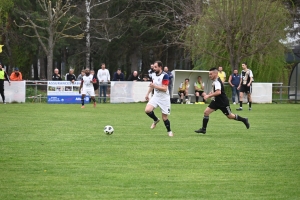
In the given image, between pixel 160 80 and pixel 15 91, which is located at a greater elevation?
pixel 160 80

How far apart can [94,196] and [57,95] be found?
85.5 feet

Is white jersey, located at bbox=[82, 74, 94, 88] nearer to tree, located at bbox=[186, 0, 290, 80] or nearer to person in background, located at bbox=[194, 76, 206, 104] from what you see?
person in background, located at bbox=[194, 76, 206, 104]

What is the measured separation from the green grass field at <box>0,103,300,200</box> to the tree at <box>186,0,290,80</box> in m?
Result: 21.0

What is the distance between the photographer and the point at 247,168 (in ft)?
34.6

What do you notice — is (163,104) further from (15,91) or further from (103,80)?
(103,80)

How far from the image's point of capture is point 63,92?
111 ft

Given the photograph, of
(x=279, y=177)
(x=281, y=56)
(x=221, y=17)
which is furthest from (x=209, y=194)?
(x=281, y=56)

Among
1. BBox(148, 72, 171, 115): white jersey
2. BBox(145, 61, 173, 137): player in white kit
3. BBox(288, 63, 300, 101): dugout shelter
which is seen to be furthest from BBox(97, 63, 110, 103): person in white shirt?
BBox(148, 72, 171, 115): white jersey

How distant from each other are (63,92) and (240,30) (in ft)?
38.8

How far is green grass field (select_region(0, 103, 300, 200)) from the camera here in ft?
28.0

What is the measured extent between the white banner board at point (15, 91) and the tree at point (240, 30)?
11.8 meters

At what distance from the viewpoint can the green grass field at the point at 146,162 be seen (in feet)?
28.0

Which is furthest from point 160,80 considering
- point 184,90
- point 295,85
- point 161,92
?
point 295,85

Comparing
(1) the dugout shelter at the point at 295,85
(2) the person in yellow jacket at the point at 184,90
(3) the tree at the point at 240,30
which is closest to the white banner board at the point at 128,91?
(2) the person in yellow jacket at the point at 184,90
